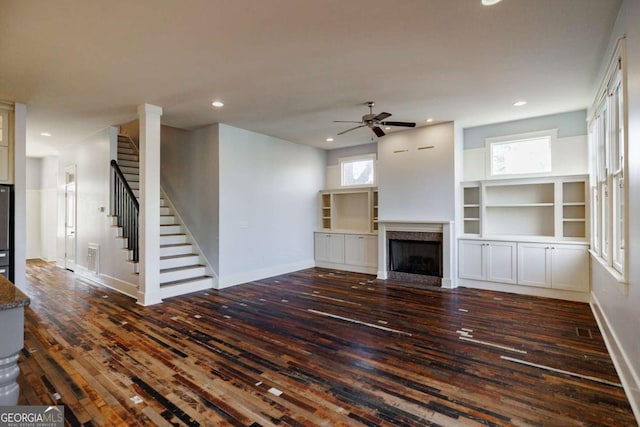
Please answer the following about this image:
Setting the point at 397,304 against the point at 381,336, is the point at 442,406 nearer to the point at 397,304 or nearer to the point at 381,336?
the point at 381,336

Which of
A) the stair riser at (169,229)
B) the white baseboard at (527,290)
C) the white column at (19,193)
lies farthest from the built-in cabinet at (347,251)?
the white column at (19,193)

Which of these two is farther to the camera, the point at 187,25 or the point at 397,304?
the point at 397,304

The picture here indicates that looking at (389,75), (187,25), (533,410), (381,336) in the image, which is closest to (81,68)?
(187,25)

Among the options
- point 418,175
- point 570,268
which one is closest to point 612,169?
point 570,268

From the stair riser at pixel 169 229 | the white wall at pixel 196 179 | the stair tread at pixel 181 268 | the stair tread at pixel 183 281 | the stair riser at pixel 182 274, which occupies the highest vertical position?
the white wall at pixel 196 179

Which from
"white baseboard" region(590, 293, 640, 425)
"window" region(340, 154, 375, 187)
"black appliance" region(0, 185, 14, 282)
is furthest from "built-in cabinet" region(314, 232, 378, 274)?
"black appliance" region(0, 185, 14, 282)

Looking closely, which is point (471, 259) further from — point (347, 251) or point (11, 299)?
point (11, 299)

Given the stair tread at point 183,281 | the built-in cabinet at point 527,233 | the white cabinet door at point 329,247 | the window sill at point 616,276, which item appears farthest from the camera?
the white cabinet door at point 329,247

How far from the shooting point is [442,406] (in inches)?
91.1

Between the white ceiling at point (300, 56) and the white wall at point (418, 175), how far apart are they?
75cm

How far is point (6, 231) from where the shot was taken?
15.3 feet

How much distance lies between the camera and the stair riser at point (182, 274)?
552cm

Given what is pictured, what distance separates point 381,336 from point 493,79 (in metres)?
3.38

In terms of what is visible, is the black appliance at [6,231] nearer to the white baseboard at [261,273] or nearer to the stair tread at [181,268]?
the stair tread at [181,268]
